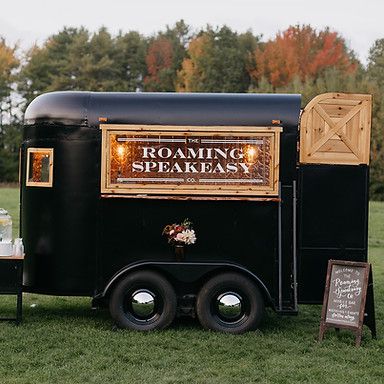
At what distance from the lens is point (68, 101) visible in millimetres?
8938

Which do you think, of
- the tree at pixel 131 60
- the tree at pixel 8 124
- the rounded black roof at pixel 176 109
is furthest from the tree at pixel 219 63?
the rounded black roof at pixel 176 109

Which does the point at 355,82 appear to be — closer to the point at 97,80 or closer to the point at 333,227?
the point at 97,80

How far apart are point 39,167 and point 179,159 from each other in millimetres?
1698

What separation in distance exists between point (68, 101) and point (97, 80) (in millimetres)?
47096

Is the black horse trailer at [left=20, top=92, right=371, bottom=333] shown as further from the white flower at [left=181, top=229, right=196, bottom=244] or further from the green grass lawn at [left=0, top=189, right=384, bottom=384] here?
the green grass lawn at [left=0, top=189, right=384, bottom=384]

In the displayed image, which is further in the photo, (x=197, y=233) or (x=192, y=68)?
(x=192, y=68)

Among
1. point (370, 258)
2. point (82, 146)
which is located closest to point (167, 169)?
point (82, 146)

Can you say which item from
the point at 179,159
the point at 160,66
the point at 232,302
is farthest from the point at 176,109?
the point at 160,66

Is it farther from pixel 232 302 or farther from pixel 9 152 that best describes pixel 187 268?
pixel 9 152

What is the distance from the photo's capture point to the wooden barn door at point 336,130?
8.73m

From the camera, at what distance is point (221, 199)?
8727 millimetres

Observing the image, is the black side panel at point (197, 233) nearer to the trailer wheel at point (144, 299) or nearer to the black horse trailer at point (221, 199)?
the black horse trailer at point (221, 199)

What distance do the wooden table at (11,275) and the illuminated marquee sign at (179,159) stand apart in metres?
1.30

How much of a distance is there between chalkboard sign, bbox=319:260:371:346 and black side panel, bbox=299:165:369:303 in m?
0.29
